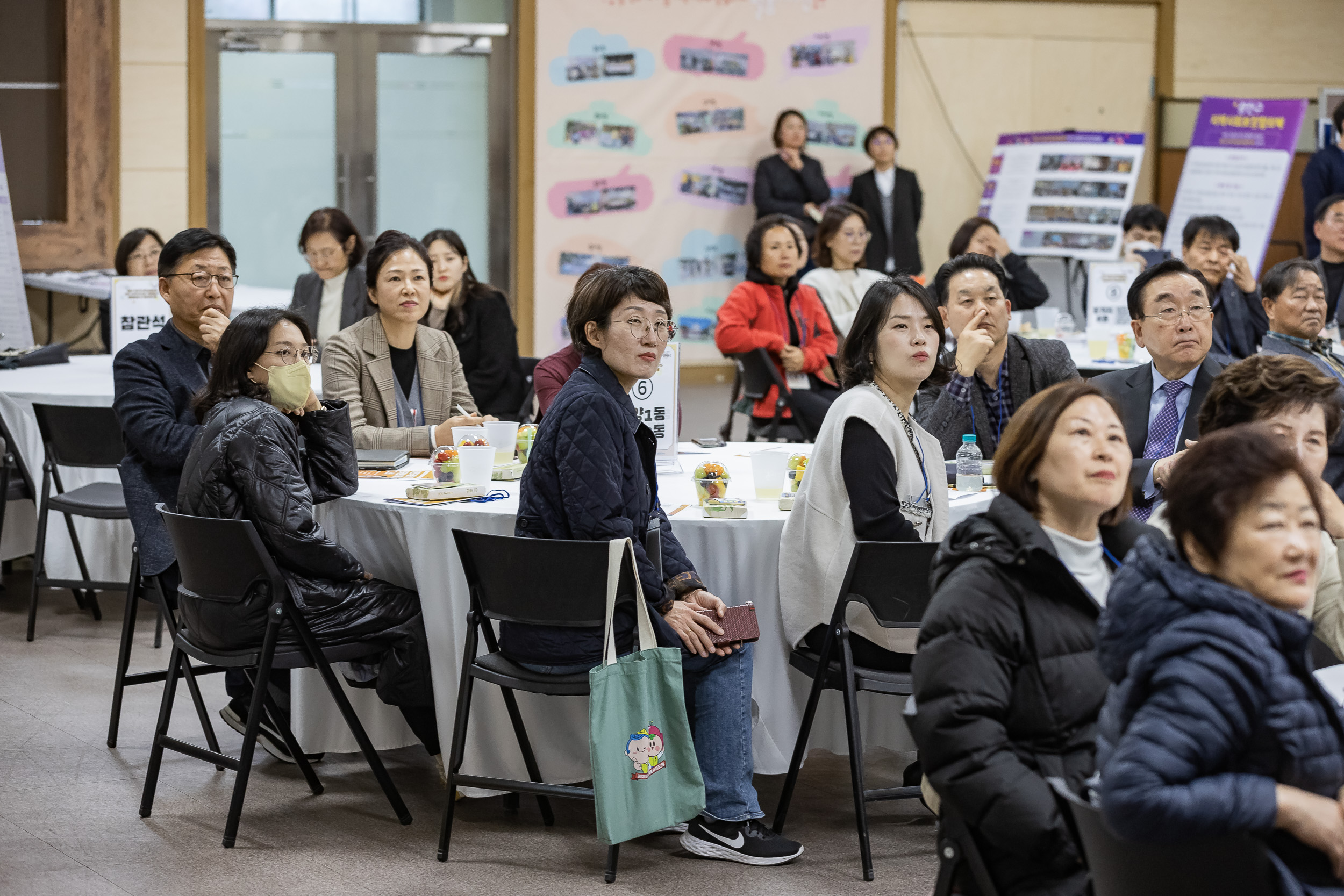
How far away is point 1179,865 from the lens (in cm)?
149

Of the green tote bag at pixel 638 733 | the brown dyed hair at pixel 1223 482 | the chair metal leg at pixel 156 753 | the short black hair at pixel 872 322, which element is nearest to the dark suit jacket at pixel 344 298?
the chair metal leg at pixel 156 753

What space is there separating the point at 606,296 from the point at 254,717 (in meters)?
1.23

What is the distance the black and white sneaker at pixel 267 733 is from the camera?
3488mm

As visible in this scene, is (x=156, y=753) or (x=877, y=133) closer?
(x=156, y=753)

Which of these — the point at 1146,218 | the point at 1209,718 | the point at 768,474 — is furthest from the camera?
the point at 1146,218

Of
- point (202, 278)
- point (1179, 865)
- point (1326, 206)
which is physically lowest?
point (1179, 865)

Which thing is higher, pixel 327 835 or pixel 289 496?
pixel 289 496

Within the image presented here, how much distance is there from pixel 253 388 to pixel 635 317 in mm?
963

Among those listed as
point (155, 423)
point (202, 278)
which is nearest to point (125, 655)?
point (155, 423)

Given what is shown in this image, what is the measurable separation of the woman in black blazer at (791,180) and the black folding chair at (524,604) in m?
5.94

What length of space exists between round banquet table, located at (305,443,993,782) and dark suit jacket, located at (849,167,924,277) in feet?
18.2

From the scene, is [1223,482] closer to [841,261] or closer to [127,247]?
[841,261]

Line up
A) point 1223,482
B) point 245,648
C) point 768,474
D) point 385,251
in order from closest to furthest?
point 1223,482 → point 245,648 → point 768,474 → point 385,251

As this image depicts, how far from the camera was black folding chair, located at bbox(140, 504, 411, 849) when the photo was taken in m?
2.87
